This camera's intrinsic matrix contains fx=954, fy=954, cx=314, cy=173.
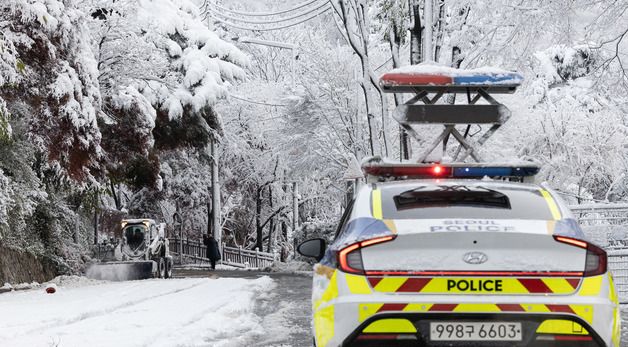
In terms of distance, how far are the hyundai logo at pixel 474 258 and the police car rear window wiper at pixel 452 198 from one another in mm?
506

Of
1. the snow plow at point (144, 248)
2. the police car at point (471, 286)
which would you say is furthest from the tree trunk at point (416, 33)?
the police car at point (471, 286)

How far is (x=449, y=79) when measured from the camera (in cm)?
1064

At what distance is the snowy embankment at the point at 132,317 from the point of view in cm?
971

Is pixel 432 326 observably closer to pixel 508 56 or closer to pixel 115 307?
pixel 115 307

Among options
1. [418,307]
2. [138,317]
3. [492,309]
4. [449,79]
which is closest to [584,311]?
[492,309]

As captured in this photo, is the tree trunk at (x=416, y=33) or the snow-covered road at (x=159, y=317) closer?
the snow-covered road at (x=159, y=317)

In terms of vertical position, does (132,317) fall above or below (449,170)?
below

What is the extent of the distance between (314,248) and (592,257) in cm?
227

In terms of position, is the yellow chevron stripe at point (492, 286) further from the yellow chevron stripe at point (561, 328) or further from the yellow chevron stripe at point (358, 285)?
the yellow chevron stripe at point (358, 285)

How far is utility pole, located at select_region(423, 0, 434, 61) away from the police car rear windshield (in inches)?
568

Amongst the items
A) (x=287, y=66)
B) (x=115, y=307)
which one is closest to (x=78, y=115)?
(x=115, y=307)

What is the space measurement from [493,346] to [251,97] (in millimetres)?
46519

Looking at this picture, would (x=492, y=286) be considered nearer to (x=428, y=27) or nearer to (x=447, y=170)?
(x=447, y=170)

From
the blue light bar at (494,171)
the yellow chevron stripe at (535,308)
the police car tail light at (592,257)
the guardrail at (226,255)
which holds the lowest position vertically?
the guardrail at (226,255)
